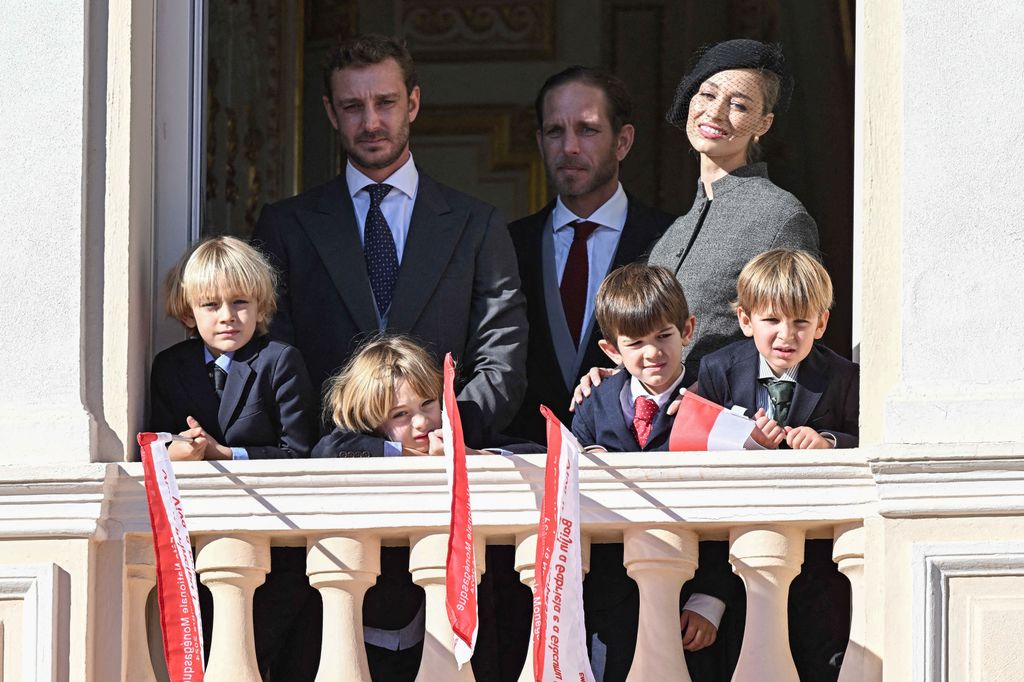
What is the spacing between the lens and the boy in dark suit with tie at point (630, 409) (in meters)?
5.99

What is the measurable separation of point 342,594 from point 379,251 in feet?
3.44

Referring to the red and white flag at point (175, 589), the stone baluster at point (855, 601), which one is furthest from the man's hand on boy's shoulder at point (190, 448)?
the stone baluster at point (855, 601)

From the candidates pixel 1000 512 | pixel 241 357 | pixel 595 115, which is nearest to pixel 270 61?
pixel 595 115

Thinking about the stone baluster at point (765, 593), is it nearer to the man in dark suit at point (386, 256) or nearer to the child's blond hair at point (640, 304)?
the child's blond hair at point (640, 304)

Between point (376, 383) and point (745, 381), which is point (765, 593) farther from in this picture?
point (376, 383)

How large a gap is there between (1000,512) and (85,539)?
6.65ft

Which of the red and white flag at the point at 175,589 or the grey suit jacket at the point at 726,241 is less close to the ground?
the grey suit jacket at the point at 726,241

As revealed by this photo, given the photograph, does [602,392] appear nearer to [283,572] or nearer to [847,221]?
[283,572]

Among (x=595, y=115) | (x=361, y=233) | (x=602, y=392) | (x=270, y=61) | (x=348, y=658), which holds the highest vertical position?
(x=270, y=61)

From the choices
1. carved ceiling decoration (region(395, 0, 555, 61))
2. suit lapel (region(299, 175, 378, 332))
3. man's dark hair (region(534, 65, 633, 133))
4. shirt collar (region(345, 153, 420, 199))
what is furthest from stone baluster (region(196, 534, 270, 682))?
carved ceiling decoration (region(395, 0, 555, 61))

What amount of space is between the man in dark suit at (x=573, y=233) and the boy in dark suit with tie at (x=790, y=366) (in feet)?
2.26

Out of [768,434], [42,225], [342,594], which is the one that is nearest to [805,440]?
[768,434]

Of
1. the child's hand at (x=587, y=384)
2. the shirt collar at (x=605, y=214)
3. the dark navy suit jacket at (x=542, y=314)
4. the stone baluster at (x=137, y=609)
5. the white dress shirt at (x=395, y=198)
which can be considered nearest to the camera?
the stone baluster at (x=137, y=609)

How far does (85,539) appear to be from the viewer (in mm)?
5836
